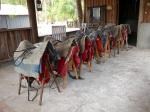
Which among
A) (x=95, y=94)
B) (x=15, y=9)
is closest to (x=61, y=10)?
(x=15, y=9)

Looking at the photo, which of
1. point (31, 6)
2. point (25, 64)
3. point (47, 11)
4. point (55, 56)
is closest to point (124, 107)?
point (55, 56)

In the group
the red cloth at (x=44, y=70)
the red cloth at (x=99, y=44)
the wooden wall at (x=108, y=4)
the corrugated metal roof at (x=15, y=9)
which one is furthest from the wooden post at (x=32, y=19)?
the corrugated metal roof at (x=15, y=9)

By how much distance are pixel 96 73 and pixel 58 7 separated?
13.4 meters

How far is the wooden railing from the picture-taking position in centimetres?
498

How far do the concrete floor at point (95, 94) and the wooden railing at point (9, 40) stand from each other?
0.89m

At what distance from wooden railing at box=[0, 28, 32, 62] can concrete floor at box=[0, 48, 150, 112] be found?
2.93ft

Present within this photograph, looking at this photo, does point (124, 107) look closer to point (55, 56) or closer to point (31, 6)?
point (55, 56)

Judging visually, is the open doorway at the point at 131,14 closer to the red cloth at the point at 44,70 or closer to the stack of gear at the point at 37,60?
the stack of gear at the point at 37,60

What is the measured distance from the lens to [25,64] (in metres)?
2.61

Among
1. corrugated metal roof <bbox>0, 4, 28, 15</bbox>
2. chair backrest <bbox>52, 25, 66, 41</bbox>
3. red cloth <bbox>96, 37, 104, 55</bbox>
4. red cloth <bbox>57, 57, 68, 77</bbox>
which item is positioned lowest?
red cloth <bbox>57, 57, 68, 77</bbox>

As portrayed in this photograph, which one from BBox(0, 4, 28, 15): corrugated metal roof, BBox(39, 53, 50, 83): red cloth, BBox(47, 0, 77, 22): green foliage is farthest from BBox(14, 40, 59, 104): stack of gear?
Answer: BBox(47, 0, 77, 22): green foliage

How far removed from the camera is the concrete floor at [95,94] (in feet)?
8.25

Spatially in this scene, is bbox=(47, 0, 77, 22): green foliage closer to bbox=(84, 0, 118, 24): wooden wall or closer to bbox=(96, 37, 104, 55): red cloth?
bbox=(84, 0, 118, 24): wooden wall

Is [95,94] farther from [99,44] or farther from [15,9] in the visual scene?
[15,9]
